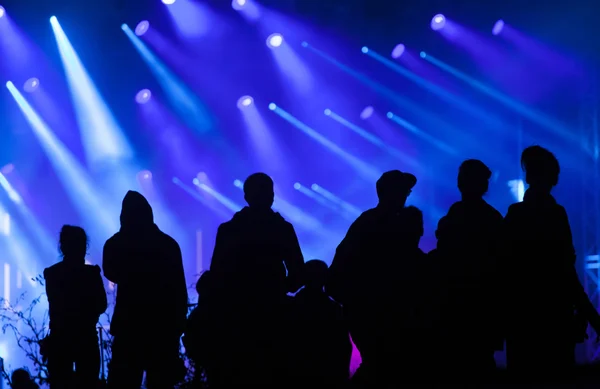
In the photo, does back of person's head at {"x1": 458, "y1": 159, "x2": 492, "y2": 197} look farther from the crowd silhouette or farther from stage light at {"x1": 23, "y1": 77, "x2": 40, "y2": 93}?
stage light at {"x1": 23, "y1": 77, "x2": 40, "y2": 93}

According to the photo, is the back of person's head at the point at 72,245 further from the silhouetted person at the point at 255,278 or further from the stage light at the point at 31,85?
the stage light at the point at 31,85

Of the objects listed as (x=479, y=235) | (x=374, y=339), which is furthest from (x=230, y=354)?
(x=479, y=235)

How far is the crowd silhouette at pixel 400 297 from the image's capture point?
256 centimetres

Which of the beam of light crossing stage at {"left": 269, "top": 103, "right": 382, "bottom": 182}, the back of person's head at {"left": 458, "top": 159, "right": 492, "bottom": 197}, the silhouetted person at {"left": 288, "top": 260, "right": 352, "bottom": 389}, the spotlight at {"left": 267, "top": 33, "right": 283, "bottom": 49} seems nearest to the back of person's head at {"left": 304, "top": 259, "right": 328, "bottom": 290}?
the silhouetted person at {"left": 288, "top": 260, "right": 352, "bottom": 389}

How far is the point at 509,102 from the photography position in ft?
35.4

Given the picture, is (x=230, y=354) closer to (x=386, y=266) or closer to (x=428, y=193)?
(x=386, y=266)

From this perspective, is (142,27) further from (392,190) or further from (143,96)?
(392,190)

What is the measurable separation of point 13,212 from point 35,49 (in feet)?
9.08

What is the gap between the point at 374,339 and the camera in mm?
2557

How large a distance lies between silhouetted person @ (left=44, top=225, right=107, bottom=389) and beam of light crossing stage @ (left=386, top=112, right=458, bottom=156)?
8328mm

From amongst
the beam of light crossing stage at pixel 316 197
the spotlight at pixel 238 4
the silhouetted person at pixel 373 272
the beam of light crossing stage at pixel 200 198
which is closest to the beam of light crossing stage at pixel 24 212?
the beam of light crossing stage at pixel 200 198

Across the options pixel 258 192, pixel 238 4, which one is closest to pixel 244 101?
pixel 238 4

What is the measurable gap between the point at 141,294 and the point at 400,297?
1308 mm

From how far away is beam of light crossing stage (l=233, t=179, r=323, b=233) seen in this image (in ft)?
39.6
